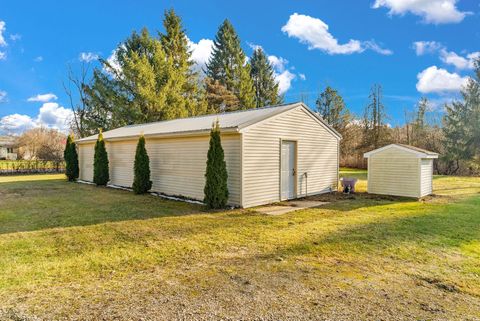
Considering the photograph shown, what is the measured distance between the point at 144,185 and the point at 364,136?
21891mm

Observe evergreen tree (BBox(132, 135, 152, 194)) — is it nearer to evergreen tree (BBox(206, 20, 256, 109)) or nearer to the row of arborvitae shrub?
the row of arborvitae shrub

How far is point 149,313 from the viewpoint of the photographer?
2.62 meters

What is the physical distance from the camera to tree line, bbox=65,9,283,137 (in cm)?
2255

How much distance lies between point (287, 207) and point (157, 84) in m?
19.1

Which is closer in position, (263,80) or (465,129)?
(465,129)

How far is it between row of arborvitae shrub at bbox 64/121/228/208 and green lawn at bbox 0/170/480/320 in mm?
792

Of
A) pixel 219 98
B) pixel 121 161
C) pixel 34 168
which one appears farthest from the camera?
pixel 219 98

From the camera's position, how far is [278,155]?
8.92m

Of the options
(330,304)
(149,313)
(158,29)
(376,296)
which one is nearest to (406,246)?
(376,296)

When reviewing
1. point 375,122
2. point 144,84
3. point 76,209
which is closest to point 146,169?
point 76,209

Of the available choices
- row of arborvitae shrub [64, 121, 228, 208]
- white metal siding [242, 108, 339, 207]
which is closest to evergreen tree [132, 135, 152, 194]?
row of arborvitae shrub [64, 121, 228, 208]

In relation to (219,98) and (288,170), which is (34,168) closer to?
(219,98)

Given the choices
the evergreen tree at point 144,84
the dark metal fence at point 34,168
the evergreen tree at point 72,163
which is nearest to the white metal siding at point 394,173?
the evergreen tree at point 72,163

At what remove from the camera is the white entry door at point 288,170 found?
9.16 metres
